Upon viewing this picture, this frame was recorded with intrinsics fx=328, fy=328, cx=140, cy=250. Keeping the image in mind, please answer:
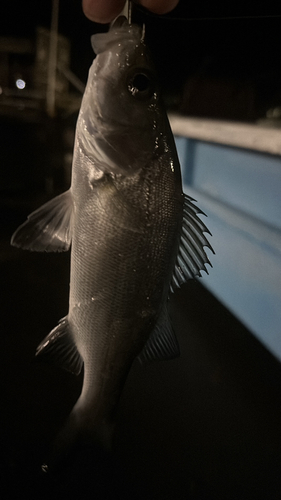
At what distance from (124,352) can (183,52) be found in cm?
865

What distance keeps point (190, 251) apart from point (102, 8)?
63cm

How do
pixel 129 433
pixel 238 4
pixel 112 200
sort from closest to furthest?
pixel 112 200 → pixel 129 433 → pixel 238 4

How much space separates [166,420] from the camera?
1.25 m

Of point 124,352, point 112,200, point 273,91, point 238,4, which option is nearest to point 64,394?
point 124,352

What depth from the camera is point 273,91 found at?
6.03 metres

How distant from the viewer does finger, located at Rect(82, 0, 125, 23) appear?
0.79 meters

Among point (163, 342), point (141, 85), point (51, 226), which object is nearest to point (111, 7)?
point (141, 85)

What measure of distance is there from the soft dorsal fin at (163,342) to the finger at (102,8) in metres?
0.74

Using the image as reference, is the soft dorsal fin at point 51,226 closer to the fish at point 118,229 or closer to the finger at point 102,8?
the fish at point 118,229

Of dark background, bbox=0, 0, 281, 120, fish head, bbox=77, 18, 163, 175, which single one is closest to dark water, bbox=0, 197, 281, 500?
fish head, bbox=77, 18, 163, 175

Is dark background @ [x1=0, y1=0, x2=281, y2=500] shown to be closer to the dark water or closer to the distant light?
the dark water

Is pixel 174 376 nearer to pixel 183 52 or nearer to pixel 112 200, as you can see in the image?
pixel 112 200

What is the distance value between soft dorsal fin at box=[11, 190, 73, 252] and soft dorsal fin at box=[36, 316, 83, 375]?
0.64ft

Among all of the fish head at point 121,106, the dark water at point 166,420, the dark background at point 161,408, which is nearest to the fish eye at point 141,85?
the fish head at point 121,106
